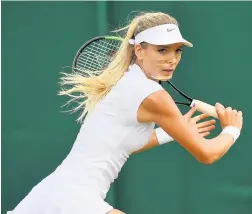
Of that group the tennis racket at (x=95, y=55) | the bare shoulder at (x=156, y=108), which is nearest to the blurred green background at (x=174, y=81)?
the tennis racket at (x=95, y=55)

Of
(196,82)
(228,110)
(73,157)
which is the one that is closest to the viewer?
(73,157)

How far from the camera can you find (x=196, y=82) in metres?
4.27

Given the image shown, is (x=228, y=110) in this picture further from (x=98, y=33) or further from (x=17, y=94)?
(x=17, y=94)

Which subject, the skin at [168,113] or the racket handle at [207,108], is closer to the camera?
the skin at [168,113]

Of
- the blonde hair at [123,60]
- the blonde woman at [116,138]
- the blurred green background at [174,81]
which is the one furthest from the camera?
the blurred green background at [174,81]

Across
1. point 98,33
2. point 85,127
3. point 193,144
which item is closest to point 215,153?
point 193,144

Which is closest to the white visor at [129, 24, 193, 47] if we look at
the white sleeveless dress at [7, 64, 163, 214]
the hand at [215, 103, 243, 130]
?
the white sleeveless dress at [7, 64, 163, 214]

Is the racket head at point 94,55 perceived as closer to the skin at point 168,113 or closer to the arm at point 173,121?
the skin at point 168,113

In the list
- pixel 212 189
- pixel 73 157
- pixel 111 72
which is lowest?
pixel 212 189

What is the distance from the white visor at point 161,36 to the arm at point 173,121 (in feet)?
0.70

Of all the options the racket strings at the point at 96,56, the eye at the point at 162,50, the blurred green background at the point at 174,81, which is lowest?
the blurred green background at the point at 174,81

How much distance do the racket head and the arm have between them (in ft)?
2.54

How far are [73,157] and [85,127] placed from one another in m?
0.12

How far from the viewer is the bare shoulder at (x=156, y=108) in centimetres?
270
